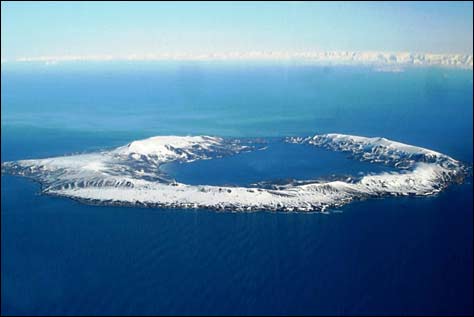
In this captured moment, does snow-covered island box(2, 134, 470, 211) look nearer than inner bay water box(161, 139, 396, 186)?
Yes

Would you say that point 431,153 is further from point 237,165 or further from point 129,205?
point 129,205

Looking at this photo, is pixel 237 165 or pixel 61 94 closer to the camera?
pixel 237 165

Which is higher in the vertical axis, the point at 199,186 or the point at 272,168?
the point at 272,168

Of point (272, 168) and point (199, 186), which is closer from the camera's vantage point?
point (199, 186)

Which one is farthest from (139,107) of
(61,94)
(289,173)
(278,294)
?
(278,294)

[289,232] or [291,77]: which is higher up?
[291,77]

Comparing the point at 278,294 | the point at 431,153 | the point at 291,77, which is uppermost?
the point at 291,77

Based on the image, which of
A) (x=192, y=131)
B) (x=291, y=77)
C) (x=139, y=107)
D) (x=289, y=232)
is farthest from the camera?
(x=291, y=77)

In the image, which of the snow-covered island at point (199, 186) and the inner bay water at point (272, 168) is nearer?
the snow-covered island at point (199, 186)
